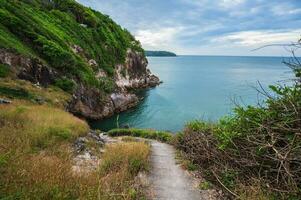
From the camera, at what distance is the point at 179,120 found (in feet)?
140

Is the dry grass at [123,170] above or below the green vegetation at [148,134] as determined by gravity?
above

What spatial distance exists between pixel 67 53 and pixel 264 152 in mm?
34497

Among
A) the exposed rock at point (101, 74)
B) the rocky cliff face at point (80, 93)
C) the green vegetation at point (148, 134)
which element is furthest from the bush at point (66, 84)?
the exposed rock at point (101, 74)

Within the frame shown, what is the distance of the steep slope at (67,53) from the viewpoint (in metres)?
33.2

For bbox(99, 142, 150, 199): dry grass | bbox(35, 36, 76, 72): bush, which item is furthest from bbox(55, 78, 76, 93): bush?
bbox(99, 142, 150, 199): dry grass

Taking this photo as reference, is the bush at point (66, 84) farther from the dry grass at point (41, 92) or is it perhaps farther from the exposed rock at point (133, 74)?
the exposed rock at point (133, 74)

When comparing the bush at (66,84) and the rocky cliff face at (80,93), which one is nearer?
the rocky cliff face at (80,93)

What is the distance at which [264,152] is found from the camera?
7.96m

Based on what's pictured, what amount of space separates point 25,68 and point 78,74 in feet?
26.1

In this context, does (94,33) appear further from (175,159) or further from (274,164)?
(274,164)

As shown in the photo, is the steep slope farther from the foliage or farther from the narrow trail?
the narrow trail

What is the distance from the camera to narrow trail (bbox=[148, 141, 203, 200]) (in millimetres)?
7960

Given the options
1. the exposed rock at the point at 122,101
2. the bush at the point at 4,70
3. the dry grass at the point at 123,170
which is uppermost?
the bush at the point at 4,70

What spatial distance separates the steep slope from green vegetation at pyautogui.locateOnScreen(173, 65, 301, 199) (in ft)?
87.1
